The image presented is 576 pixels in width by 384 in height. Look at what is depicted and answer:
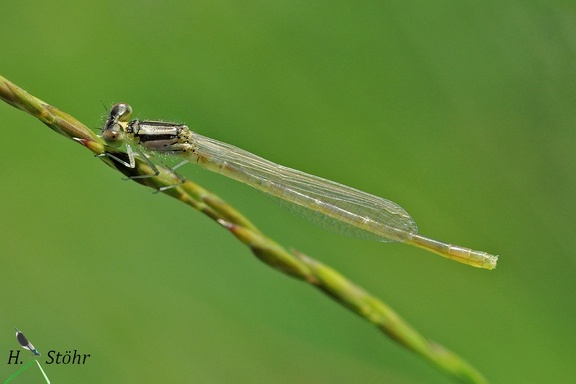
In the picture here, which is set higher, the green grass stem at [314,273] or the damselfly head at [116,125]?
the damselfly head at [116,125]

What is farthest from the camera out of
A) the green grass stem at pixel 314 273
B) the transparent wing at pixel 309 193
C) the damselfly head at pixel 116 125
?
the transparent wing at pixel 309 193

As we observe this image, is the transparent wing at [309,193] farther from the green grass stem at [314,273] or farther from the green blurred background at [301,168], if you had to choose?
the green grass stem at [314,273]

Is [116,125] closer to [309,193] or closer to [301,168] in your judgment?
[309,193]

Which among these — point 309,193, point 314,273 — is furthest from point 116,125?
point 314,273

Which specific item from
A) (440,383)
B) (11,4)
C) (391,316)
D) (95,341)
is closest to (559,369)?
(440,383)

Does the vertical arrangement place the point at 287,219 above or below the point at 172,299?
above

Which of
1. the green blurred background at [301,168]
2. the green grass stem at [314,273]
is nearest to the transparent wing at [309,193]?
the green blurred background at [301,168]

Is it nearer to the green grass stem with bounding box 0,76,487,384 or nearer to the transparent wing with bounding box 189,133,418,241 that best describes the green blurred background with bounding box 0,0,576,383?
the transparent wing with bounding box 189,133,418,241

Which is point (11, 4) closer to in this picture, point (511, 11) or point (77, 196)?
point (77, 196)
